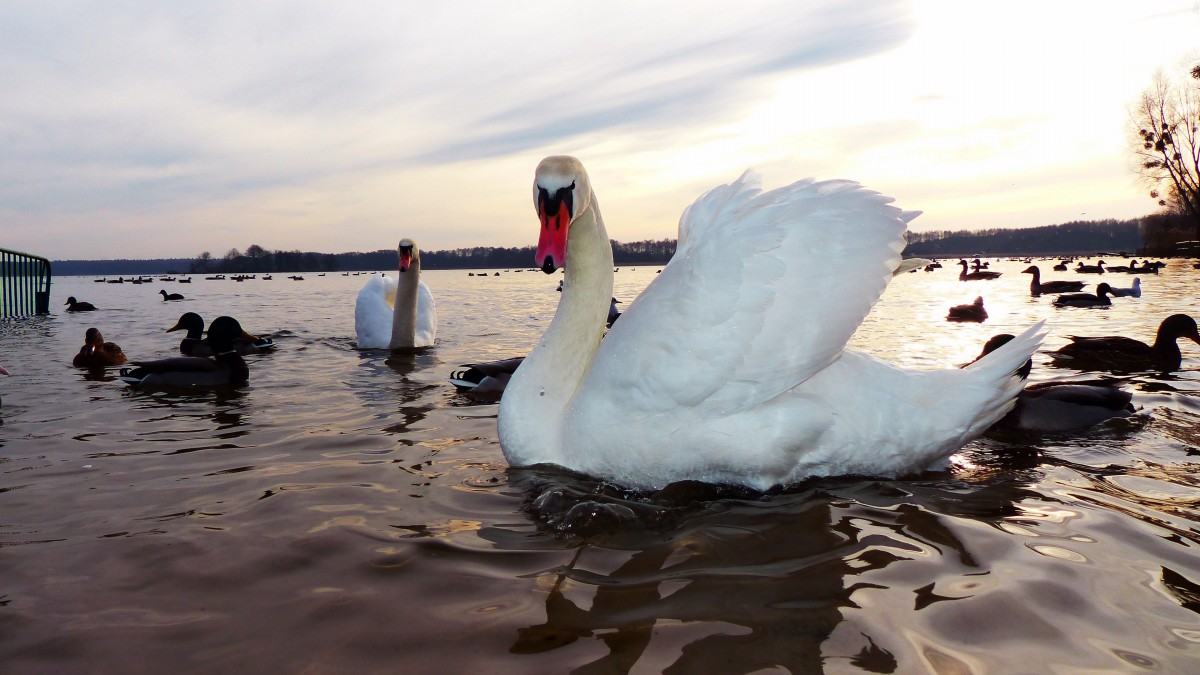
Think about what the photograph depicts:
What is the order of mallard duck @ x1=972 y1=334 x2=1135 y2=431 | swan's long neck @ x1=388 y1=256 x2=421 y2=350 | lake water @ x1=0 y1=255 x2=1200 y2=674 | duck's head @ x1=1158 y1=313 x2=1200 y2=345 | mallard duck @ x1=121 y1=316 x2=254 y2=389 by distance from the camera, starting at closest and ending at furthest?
1. lake water @ x1=0 y1=255 x2=1200 y2=674
2. mallard duck @ x1=972 y1=334 x2=1135 y2=431
3. mallard duck @ x1=121 y1=316 x2=254 y2=389
4. duck's head @ x1=1158 y1=313 x2=1200 y2=345
5. swan's long neck @ x1=388 y1=256 x2=421 y2=350

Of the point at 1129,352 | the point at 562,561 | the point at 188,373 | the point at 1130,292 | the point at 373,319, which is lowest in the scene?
the point at 562,561

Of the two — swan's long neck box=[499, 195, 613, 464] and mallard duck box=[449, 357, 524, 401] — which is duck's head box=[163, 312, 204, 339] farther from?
swan's long neck box=[499, 195, 613, 464]

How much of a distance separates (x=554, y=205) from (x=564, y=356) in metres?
0.92

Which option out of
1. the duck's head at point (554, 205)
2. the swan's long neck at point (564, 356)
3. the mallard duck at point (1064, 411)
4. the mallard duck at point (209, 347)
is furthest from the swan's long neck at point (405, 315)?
the mallard duck at point (1064, 411)

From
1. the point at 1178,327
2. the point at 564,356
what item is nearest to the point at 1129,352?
the point at 1178,327

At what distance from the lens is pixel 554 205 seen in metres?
3.82

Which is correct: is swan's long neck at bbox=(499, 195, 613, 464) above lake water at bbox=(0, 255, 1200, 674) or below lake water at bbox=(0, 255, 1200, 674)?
above

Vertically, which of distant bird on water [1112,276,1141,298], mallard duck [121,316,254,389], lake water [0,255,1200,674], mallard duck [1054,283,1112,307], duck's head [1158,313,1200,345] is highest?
distant bird on water [1112,276,1141,298]

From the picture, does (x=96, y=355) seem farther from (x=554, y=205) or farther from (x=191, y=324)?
(x=554, y=205)

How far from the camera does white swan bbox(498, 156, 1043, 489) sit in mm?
3473

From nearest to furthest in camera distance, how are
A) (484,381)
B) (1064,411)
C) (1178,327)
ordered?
(1064,411) < (484,381) < (1178,327)

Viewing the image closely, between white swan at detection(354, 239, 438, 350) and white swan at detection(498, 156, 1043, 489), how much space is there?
23.9 feet

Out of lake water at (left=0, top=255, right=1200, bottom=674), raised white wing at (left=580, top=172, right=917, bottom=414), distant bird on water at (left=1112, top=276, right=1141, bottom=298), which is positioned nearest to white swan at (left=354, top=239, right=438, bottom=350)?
lake water at (left=0, top=255, right=1200, bottom=674)

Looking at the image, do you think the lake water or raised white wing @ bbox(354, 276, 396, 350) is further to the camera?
raised white wing @ bbox(354, 276, 396, 350)
